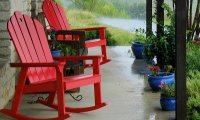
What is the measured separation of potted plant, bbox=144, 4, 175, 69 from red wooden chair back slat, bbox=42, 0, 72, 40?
127 centimetres

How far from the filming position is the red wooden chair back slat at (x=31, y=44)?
4547 mm

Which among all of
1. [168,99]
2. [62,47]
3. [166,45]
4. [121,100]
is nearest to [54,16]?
[62,47]

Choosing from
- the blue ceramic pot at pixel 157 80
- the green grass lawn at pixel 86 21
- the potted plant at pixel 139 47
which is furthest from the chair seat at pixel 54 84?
the green grass lawn at pixel 86 21

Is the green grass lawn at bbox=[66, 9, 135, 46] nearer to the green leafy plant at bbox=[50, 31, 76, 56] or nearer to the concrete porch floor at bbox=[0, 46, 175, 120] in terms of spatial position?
the concrete porch floor at bbox=[0, 46, 175, 120]

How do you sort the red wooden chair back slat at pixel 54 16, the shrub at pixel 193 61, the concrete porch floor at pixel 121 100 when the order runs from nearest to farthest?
the concrete porch floor at pixel 121 100, the shrub at pixel 193 61, the red wooden chair back slat at pixel 54 16

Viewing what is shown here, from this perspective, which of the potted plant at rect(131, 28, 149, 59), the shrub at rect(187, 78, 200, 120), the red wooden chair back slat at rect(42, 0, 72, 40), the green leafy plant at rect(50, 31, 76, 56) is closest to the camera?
the shrub at rect(187, 78, 200, 120)

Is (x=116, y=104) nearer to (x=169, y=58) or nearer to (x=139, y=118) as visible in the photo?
(x=139, y=118)

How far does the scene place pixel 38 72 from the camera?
15.5 feet

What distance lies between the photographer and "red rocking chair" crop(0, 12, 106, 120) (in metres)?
4.22

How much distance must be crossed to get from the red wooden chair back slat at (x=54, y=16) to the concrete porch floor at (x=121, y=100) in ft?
2.79

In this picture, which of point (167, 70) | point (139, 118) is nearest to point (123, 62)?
point (167, 70)

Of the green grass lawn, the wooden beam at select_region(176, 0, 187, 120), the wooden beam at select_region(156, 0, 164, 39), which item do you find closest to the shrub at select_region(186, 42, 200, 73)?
the wooden beam at select_region(156, 0, 164, 39)

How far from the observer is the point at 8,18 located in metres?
5.02

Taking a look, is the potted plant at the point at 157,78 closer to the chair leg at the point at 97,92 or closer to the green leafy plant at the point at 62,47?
the green leafy plant at the point at 62,47
